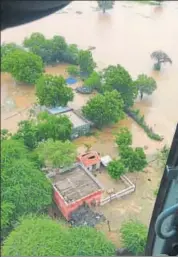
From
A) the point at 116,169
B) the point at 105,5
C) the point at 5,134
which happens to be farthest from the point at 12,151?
the point at 105,5

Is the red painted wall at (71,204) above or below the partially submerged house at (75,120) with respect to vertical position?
above

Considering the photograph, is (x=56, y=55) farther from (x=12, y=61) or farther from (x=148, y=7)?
(x=148, y=7)

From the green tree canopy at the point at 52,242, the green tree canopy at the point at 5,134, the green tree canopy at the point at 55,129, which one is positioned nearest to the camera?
the green tree canopy at the point at 52,242

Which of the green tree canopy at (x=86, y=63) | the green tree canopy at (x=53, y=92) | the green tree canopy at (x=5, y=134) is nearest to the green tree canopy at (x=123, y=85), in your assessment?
the green tree canopy at (x=53, y=92)

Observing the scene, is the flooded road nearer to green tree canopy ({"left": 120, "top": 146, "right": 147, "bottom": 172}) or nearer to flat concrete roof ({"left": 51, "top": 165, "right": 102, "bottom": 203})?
green tree canopy ({"left": 120, "top": 146, "right": 147, "bottom": 172})

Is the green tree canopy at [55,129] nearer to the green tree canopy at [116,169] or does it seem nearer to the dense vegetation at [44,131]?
the dense vegetation at [44,131]

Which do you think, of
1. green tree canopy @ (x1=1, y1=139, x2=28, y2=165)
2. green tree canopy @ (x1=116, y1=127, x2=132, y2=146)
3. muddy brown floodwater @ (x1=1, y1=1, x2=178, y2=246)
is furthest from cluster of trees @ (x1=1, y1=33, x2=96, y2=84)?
green tree canopy @ (x1=1, y1=139, x2=28, y2=165)

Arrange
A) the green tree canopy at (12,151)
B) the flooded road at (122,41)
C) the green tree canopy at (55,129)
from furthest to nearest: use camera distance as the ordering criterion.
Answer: the flooded road at (122,41) < the green tree canopy at (55,129) < the green tree canopy at (12,151)
